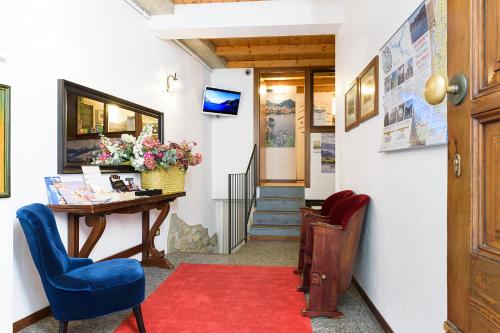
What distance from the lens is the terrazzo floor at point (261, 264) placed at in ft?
7.50

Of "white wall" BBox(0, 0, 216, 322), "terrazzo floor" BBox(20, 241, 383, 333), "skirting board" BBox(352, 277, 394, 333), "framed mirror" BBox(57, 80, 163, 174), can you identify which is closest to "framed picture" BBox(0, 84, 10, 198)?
"white wall" BBox(0, 0, 216, 322)

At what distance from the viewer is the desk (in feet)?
8.10

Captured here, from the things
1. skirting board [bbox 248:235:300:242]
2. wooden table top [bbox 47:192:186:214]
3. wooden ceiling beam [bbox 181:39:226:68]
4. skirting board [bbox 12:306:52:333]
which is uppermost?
wooden ceiling beam [bbox 181:39:226:68]

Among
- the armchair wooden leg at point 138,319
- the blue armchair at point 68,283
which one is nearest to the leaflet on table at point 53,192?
the blue armchair at point 68,283

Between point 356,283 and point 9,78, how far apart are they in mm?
3197

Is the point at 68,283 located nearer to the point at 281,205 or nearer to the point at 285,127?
Result: the point at 281,205

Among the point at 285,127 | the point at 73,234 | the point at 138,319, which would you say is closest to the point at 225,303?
the point at 138,319

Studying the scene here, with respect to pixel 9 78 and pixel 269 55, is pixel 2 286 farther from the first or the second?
pixel 269 55

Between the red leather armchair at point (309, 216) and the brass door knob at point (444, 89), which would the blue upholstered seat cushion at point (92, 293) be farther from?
the brass door knob at point (444, 89)

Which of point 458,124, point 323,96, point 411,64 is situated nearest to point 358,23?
point 411,64

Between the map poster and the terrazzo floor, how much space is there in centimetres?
127

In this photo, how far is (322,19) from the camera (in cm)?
375

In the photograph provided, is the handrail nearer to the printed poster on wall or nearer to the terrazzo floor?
the printed poster on wall

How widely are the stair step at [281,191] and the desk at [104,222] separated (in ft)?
8.71
